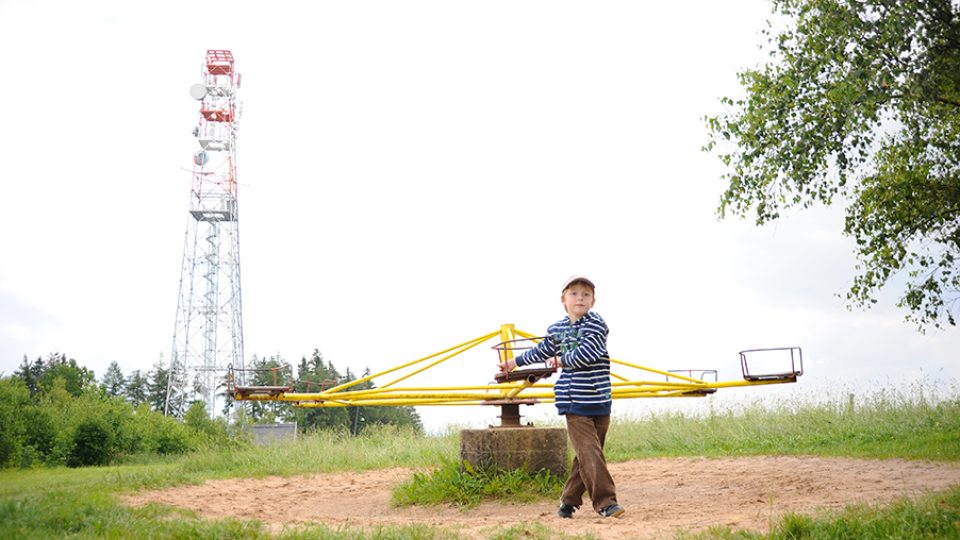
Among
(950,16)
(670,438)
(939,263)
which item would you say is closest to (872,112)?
(950,16)

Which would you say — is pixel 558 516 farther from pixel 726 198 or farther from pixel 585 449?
pixel 726 198

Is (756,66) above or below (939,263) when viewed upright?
above

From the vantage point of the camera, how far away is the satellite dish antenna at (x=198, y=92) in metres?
21.7

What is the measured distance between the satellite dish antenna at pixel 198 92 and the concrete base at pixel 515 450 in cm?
1600

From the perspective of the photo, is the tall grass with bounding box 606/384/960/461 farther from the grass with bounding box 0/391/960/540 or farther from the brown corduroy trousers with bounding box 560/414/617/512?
the brown corduroy trousers with bounding box 560/414/617/512

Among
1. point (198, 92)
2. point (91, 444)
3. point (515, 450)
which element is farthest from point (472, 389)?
point (198, 92)

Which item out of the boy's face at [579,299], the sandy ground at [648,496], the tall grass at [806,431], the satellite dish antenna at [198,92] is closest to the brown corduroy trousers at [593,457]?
the sandy ground at [648,496]

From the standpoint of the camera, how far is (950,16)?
35.6 ft

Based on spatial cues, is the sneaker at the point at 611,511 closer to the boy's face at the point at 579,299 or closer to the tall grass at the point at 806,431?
the boy's face at the point at 579,299

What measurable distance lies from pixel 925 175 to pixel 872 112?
3.01m

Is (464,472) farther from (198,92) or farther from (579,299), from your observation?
(198,92)

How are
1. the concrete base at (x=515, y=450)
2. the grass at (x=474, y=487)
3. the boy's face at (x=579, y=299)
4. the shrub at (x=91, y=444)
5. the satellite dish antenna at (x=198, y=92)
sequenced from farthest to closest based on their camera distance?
the satellite dish antenna at (x=198, y=92)
the shrub at (x=91, y=444)
the concrete base at (x=515, y=450)
the grass at (x=474, y=487)
the boy's face at (x=579, y=299)

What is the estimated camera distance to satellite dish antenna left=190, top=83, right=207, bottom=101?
21672 mm

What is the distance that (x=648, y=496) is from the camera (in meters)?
8.32
